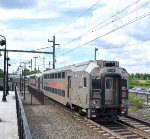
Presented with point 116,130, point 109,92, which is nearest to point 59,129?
point 116,130

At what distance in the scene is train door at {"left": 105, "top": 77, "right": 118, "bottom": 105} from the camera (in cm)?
1893

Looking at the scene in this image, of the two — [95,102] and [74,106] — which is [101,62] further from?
[74,106]

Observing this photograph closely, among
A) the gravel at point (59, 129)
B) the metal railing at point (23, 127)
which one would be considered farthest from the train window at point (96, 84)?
the metal railing at point (23, 127)

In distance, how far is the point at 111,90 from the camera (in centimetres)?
1906

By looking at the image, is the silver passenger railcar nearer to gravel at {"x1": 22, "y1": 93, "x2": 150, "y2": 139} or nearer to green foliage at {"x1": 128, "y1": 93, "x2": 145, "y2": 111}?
gravel at {"x1": 22, "y1": 93, "x2": 150, "y2": 139}

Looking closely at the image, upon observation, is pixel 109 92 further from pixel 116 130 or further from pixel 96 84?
pixel 116 130

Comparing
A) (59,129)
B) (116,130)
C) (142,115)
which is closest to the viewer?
(116,130)

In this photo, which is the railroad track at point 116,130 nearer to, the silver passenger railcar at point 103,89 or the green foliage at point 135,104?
the silver passenger railcar at point 103,89

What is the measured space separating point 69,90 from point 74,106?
124cm

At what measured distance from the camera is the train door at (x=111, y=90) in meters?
18.9

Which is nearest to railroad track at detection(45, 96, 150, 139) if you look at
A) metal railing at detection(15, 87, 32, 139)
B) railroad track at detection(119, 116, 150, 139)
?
railroad track at detection(119, 116, 150, 139)

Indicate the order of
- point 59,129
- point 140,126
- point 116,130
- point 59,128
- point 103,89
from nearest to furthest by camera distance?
1. point 116,130
2. point 59,129
3. point 59,128
4. point 140,126
5. point 103,89

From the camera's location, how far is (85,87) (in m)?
19.2

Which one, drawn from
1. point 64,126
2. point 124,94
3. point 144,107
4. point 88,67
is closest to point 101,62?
point 88,67
